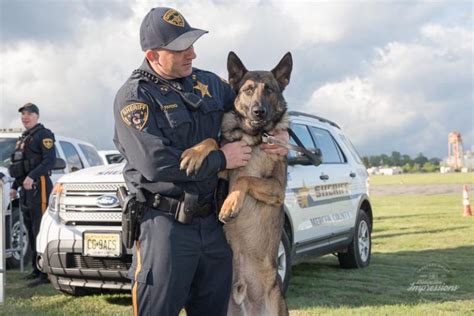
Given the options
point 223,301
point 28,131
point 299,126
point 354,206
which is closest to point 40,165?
point 28,131

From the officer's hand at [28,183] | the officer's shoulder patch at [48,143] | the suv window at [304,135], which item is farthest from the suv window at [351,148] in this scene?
the officer's hand at [28,183]

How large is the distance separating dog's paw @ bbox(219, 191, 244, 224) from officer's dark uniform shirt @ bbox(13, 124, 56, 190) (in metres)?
5.27

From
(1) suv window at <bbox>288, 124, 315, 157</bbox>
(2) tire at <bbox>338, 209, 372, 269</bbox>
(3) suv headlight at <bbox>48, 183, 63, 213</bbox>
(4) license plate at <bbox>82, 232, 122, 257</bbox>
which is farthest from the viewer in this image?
(2) tire at <bbox>338, 209, 372, 269</bbox>

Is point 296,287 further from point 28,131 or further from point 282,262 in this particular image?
point 28,131

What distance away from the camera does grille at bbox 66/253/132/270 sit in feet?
18.2

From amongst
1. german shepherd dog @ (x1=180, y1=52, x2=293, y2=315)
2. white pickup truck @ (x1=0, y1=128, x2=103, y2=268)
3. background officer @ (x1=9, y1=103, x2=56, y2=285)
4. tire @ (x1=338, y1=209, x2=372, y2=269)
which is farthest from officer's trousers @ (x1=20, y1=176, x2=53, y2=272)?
german shepherd dog @ (x1=180, y1=52, x2=293, y2=315)

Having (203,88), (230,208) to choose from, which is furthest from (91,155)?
(230,208)

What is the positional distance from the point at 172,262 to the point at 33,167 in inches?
220

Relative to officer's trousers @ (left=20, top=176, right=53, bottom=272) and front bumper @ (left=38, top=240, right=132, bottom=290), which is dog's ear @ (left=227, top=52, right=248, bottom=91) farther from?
officer's trousers @ (left=20, top=176, right=53, bottom=272)

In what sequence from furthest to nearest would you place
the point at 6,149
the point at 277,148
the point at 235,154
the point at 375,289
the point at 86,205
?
1. the point at 6,149
2. the point at 375,289
3. the point at 86,205
4. the point at 277,148
5. the point at 235,154

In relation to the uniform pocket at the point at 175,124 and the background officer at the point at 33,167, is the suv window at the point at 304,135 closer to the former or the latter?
the background officer at the point at 33,167

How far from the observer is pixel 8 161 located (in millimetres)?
9523

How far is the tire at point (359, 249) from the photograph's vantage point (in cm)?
855

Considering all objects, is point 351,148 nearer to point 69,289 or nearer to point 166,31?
point 69,289
